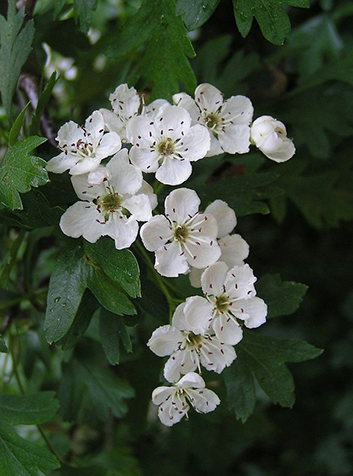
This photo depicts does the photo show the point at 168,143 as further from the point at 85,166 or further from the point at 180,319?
the point at 180,319

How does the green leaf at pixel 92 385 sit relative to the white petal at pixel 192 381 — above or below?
below

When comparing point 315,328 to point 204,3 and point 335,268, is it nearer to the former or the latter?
point 335,268

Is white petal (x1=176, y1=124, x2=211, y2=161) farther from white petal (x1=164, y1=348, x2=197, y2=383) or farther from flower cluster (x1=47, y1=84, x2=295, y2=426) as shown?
white petal (x1=164, y1=348, x2=197, y2=383)

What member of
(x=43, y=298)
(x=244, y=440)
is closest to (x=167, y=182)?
(x=43, y=298)

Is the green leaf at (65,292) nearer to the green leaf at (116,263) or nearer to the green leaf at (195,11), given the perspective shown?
the green leaf at (116,263)

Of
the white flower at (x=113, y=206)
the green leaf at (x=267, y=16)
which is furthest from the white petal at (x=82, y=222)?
the green leaf at (x=267, y=16)

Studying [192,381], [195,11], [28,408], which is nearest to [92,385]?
[28,408]

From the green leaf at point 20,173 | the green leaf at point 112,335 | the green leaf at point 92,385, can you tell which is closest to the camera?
the green leaf at point 20,173
